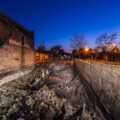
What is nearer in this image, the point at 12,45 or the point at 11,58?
the point at 11,58

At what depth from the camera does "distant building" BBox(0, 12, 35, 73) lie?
6.88 m

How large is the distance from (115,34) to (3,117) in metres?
30.4

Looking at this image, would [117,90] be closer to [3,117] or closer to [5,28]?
[3,117]

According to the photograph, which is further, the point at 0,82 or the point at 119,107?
the point at 0,82

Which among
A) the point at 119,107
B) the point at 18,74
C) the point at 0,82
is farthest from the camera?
the point at 18,74

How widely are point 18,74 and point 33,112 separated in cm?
645

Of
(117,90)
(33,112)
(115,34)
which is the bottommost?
(33,112)

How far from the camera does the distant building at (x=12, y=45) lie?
688 centimetres

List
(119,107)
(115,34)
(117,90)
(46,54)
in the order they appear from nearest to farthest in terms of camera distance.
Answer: (119,107), (117,90), (115,34), (46,54)

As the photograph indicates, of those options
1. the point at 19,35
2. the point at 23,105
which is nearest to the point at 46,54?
the point at 19,35

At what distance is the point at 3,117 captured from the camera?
11.0 feet

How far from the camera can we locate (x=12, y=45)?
26.5 ft

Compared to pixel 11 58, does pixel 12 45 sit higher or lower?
higher

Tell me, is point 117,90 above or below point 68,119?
above
